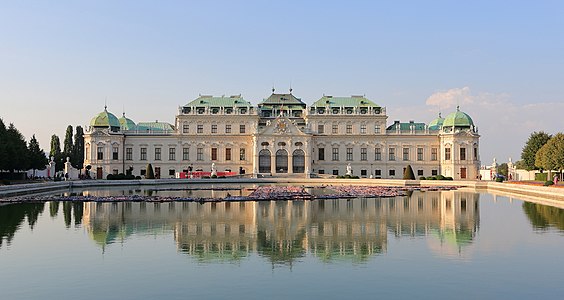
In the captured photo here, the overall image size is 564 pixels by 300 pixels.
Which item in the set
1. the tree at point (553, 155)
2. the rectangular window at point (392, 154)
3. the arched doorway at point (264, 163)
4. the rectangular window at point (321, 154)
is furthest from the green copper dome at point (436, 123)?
the arched doorway at point (264, 163)

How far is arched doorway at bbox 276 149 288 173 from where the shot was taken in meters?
92.9

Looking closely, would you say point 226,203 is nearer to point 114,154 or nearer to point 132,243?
point 132,243

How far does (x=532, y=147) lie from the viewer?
3305 inches

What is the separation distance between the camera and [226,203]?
133 feet

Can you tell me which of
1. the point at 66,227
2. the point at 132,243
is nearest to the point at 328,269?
the point at 132,243

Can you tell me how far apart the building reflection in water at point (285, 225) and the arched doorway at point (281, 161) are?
51.3 metres

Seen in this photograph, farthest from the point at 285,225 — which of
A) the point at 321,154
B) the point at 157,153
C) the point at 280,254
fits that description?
the point at 157,153

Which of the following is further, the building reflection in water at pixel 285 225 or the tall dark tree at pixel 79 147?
the tall dark tree at pixel 79 147

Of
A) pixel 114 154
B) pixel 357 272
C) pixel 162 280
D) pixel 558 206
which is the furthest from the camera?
pixel 114 154

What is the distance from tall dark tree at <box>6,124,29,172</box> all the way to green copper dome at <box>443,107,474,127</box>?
6275 cm

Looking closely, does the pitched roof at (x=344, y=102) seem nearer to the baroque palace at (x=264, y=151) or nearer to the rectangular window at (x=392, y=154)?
the baroque palace at (x=264, y=151)

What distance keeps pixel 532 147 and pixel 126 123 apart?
63664 mm

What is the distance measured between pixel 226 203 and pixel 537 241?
22.0 meters

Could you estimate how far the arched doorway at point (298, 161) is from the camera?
92.6 meters
